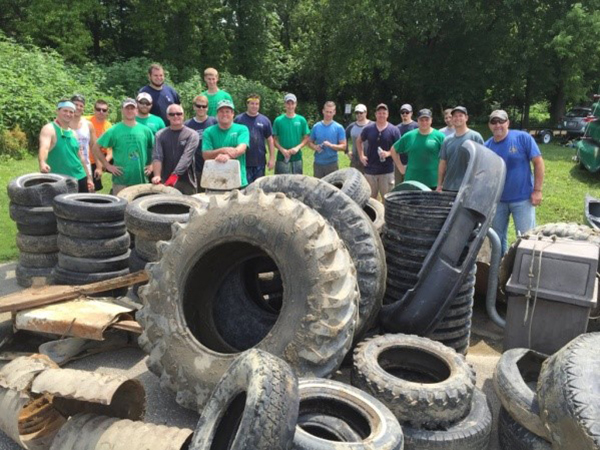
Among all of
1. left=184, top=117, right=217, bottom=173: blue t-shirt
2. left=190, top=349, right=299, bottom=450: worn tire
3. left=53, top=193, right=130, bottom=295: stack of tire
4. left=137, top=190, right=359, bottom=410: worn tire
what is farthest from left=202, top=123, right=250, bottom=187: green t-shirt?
left=190, top=349, right=299, bottom=450: worn tire

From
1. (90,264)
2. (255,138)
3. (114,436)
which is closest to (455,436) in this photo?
(114,436)

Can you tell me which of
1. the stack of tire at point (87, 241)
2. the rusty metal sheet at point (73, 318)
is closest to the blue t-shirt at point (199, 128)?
the stack of tire at point (87, 241)

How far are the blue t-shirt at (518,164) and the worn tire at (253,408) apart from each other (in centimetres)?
467

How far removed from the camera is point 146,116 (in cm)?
804

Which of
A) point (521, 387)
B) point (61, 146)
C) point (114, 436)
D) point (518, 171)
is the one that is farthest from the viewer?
point (61, 146)

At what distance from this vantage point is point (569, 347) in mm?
3414

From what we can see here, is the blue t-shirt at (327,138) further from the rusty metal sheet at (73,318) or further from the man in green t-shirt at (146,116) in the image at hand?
the rusty metal sheet at (73,318)

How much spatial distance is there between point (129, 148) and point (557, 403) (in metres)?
6.10

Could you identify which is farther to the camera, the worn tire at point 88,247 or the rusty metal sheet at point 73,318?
the worn tire at point 88,247

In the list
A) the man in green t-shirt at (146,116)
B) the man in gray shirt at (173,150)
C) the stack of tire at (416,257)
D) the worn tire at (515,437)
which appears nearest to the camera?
the worn tire at (515,437)

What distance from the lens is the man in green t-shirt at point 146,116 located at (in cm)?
793

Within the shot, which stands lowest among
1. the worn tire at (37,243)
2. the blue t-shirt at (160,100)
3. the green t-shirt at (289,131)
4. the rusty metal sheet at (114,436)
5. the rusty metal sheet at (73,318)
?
the rusty metal sheet at (114,436)

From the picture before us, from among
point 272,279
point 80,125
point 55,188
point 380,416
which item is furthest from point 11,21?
point 380,416

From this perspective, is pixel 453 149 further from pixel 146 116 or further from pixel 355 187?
pixel 146 116
